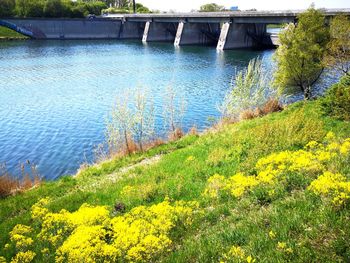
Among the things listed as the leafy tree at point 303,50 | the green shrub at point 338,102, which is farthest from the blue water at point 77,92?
the green shrub at point 338,102

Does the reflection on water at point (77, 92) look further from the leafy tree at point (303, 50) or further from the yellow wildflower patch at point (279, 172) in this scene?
the yellow wildflower patch at point (279, 172)

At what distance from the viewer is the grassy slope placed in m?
7.65

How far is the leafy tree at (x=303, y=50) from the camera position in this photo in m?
A: 31.1

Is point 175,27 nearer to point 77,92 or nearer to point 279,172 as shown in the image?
point 77,92

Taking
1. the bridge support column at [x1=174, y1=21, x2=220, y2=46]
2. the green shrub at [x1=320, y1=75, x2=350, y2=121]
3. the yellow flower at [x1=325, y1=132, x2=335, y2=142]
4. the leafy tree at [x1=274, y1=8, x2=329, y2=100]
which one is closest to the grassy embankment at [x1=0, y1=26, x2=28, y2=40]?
the bridge support column at [x1=174, y1=21, x2=220, y2=46]

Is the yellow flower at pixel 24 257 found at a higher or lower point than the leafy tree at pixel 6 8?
lower

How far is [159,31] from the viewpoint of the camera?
12456 cm

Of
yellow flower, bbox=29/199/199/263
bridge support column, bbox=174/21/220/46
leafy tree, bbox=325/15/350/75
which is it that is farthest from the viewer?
bridge support column, bbox=174/21/220/46

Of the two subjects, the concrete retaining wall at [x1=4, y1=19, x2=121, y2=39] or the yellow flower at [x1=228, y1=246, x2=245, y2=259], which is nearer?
the yellow flower at [x1=228, y1=246, x2=245, y2=259]

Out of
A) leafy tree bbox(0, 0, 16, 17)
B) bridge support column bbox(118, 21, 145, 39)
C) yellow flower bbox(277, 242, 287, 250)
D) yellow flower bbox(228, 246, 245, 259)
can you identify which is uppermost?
leafy tree bbox(0, 0, 16, 17)

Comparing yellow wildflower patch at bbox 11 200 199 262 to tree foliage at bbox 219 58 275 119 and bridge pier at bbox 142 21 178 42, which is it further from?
bridge pier at bbox 142 21 178 42

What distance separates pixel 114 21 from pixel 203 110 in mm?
105761

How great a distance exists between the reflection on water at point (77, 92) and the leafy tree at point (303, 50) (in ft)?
27.5

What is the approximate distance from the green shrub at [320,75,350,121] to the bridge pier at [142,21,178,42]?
104084mm
